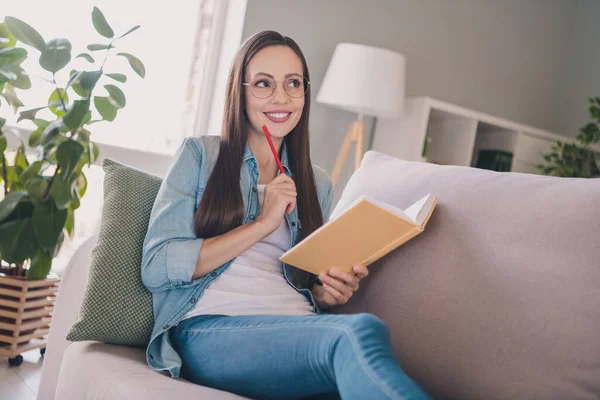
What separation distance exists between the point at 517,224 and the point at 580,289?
0.16 m

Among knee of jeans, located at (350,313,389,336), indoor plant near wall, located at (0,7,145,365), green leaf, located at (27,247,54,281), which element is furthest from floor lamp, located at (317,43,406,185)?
knee of jeans, located at (350,313,389,336)

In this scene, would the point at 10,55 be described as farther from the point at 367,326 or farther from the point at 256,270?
the point at 367,326

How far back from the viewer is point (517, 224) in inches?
43.1

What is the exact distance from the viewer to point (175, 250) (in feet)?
4.02

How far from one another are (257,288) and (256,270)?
0.14ft

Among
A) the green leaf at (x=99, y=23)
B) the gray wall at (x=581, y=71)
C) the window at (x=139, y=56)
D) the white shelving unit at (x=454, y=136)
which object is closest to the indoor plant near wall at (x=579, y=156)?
the white shelving unit at (x=454, y=136)

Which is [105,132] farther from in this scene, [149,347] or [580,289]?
[580,289]

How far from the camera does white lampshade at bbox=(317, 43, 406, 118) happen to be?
2.93 meters

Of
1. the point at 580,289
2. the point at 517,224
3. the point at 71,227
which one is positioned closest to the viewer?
the point at 580,289

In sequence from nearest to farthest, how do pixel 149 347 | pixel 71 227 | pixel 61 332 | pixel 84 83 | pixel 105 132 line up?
pixel 149 347
pixel 61 332
pixel 84 83
pixel 71 227
pixel 105 132

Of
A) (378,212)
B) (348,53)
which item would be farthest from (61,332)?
(348,53)

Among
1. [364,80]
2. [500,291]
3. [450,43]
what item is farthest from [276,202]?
[450,43]

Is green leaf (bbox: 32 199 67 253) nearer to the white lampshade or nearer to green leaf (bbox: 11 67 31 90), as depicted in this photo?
green leaf (bbox: 11 67 31 90)

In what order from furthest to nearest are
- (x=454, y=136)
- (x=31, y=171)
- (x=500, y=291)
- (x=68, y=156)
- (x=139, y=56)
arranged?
(x=454, y=136)
(x=139, y=56)
(x=31, y=171)
(x=68, y=156)
(x=500, y=291)
